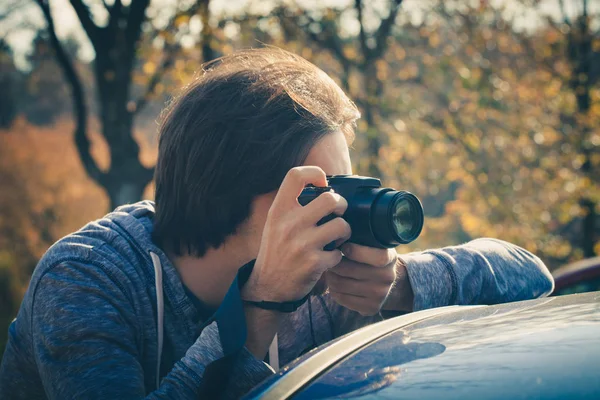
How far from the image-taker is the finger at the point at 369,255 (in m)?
1.61

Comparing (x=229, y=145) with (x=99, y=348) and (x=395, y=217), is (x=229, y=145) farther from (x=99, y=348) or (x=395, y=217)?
(x=99, y=348)

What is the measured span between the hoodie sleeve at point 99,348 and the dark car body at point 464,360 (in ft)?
0.92

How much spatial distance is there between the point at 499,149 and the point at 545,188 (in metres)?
0.62

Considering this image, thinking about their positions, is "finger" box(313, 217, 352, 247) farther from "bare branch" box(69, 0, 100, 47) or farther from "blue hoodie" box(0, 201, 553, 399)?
"bare branch" box(69, 0, 100, 47)

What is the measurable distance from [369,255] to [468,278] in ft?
1.39

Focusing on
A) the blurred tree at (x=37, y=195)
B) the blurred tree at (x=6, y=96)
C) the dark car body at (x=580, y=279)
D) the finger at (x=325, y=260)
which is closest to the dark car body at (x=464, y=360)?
the finger at (x=325, y=260)

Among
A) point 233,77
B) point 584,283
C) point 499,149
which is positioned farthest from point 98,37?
point 499,149

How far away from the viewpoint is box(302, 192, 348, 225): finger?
1.52 m

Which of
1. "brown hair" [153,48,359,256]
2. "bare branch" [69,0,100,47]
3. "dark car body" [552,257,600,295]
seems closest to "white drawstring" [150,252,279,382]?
"brown hair" [153,48,359,256]

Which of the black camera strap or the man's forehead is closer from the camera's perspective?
the black camera strap

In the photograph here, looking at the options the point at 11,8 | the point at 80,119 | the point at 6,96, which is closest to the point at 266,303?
the point at 80,119

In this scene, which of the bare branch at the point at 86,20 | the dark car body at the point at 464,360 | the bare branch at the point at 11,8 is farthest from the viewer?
the bare branch at the point at 11,8

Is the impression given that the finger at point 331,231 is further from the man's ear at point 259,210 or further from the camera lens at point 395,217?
Result: the man's ear at point 259,210

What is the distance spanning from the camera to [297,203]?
152cm
